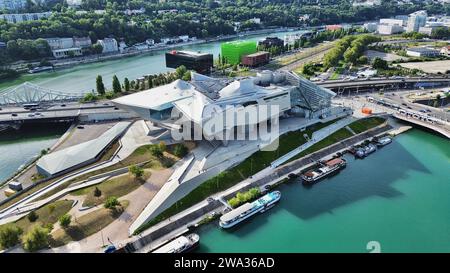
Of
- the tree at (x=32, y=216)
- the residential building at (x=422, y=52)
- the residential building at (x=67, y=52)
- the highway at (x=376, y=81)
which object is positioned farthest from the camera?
the residential building at (x=67, y=52)

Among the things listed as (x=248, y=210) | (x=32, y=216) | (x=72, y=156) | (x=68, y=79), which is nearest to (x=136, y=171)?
(x=72, y=156)

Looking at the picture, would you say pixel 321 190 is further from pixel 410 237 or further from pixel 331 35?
pixel 331 35

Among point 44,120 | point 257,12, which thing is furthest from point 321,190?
point 257,12

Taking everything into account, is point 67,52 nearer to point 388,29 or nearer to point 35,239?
point 35,239

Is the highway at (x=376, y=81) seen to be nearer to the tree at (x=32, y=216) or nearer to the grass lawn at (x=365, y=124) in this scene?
the grass lawn at (x=365, y=124)

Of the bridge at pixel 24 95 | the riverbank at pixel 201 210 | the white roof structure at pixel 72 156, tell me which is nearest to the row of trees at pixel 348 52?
the riverbank at pixel 201 210

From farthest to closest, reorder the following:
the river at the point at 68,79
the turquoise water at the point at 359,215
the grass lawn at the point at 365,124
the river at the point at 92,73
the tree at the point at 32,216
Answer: the river at the point at 92,73
the grass lawn at the point at 365,124
the river at the point at 68,79
the turquoise water at the point at 359,215
the tree at the point at 32,216

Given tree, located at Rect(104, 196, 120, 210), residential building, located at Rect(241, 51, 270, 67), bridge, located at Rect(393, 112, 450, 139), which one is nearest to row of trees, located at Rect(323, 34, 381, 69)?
residential building, located at Rect(241, 51, 270, 67)
